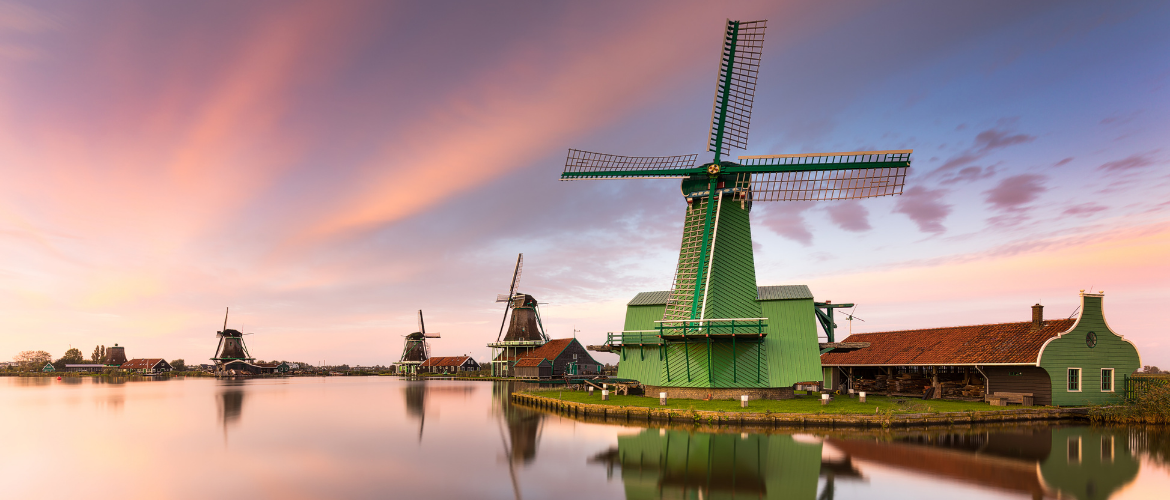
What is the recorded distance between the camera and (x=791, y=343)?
26.8 meters

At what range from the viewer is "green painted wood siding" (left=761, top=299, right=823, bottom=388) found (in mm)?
26266

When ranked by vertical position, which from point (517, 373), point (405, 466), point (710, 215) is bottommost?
point (517, 373)

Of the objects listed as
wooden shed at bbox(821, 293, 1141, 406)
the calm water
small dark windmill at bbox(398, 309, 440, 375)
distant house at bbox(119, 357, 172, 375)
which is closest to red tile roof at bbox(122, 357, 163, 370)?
distant house at bbox(119, 357, 172, 375)

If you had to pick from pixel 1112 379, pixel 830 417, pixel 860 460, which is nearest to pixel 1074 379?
Answer: pixel 1112 379

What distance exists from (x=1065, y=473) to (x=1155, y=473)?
7.06 ft

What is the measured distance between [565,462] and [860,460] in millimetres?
6863

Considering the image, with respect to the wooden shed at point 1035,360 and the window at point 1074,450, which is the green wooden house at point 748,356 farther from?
the window at point 1074,450

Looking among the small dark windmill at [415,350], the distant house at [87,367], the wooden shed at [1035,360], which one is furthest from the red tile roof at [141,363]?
the wooden shed at [1035,360]

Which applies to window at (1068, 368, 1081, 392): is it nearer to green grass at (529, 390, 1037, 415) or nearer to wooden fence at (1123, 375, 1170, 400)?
wooden fence at (1123, 375, 1170, 400)

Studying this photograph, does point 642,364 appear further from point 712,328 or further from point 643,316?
point 712,328

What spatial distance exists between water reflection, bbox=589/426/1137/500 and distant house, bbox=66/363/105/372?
145384 mm

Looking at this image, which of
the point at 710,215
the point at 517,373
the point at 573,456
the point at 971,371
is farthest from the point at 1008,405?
the point at 517,373

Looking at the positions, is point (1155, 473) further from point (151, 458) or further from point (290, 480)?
point (151, 458)

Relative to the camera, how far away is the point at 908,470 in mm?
13227
